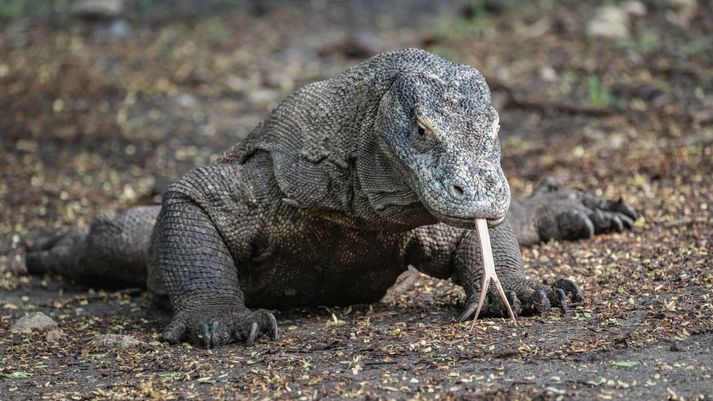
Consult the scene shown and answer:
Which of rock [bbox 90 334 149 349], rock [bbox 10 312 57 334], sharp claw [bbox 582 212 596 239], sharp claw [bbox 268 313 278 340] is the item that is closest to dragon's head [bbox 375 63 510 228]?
sharp claw [bbox 268 313 278 340]

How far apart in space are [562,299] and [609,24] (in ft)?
30.1

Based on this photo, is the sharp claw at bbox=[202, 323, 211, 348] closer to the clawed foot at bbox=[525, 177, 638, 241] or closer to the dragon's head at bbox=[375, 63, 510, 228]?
the dragon's head at bbox=[375, 63, 510, 228]

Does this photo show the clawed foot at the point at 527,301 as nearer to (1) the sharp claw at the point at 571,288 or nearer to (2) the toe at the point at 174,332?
(1) the sharp claw at the point at 571,288

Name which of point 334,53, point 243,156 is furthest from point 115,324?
point 334,53

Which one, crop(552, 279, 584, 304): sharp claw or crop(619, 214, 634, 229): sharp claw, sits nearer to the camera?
crop(552, 279, 584, 304): sharp claw

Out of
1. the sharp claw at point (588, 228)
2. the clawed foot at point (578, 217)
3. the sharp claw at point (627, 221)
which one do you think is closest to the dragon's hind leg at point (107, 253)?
the clawed foot at point (578, 217)

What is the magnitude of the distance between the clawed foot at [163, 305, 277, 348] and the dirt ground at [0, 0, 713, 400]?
0.09 meters

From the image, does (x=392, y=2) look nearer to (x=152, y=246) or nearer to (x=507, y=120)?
(x=507, y=120)

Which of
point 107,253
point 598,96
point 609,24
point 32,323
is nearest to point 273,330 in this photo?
point 32,323

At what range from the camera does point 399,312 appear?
5.98 m

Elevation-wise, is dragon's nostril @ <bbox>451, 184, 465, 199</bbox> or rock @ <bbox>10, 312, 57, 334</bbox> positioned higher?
dragon's nostril @ <bbox>451, 184, 465, 199</bbox>

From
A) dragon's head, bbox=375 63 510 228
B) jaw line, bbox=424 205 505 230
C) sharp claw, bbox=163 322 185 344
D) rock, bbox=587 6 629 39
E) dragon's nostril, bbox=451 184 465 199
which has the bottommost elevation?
A: sharp claw, bbox=163 322 185 344

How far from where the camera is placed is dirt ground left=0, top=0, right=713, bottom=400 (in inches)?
186

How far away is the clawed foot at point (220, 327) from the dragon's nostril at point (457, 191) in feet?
3.95
